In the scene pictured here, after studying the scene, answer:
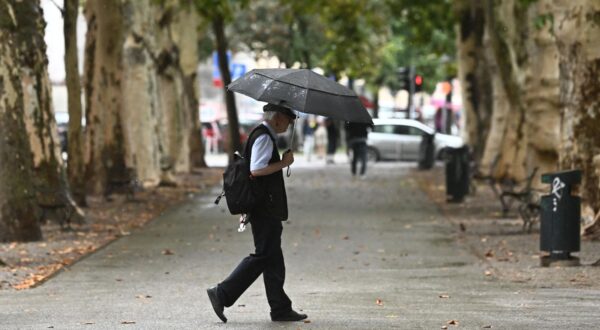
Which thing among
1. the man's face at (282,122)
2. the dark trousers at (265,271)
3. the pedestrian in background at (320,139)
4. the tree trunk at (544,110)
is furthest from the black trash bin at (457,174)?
the pedestrian in background at (320,139)

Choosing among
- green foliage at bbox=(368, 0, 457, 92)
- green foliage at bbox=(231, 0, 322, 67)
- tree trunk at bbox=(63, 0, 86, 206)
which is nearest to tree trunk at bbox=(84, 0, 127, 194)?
tree trunk at bbox=(63, 0, 86, 206)

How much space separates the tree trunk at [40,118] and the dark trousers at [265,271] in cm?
942

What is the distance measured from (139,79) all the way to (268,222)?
68.2 feet

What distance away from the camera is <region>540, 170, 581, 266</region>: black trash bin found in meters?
15.8

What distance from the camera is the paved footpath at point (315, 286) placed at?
11470mm

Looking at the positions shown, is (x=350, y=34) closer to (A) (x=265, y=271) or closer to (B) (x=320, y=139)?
(B) (x=320, y=139)

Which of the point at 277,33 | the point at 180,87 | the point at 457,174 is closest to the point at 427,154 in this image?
the point at 180,87

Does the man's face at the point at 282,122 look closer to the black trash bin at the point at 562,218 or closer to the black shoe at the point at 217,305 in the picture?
the black shoe at the point at 217,305

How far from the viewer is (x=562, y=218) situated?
15820 millimetres

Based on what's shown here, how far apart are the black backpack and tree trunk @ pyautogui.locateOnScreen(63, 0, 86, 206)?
13556mm

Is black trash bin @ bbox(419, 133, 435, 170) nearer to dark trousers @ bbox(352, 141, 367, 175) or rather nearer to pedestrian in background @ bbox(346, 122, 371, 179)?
pedestrian in background @ bbox(346, 122, 371, 179)

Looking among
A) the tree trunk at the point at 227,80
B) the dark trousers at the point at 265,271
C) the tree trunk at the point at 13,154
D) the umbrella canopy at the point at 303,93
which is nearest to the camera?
the umbrella canopy at the point at 303,93

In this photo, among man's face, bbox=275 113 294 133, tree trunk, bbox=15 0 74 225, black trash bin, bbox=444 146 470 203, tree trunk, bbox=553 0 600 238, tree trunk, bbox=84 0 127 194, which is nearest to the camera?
man's face, bbox=275 113 294 133

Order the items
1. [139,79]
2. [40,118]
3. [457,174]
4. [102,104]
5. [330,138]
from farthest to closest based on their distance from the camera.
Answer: [330,138]
[139,79]
[102,104]
[457,174]
[40,118]
